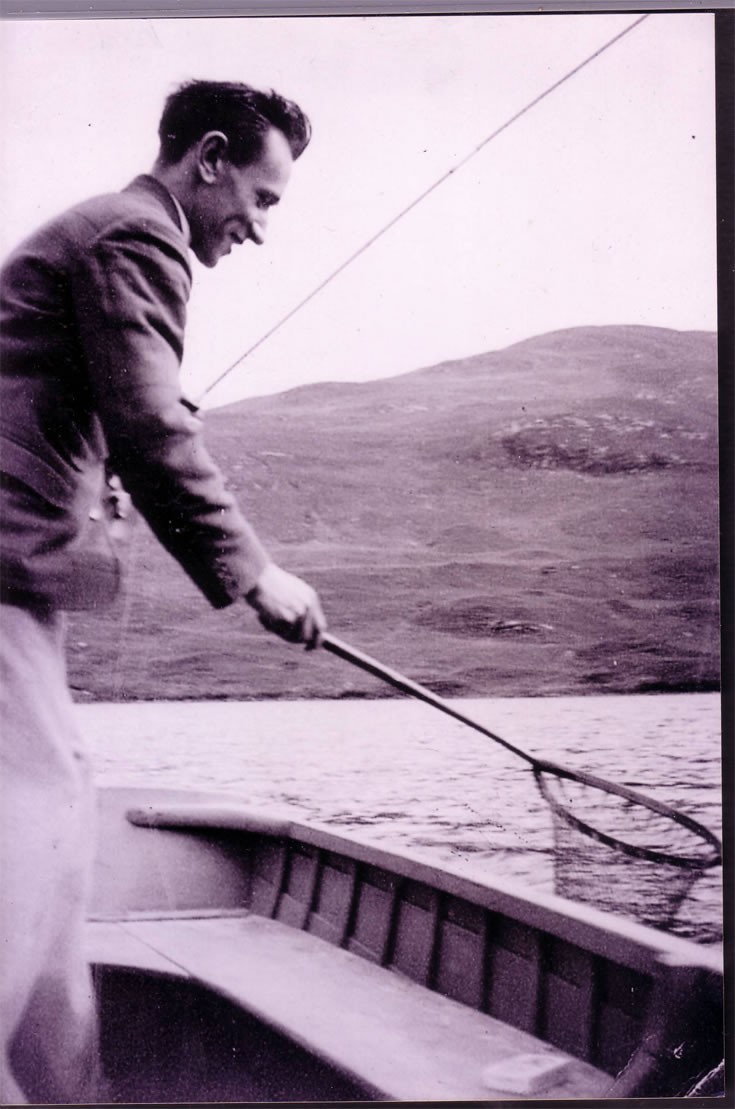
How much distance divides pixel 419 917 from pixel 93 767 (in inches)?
21.8

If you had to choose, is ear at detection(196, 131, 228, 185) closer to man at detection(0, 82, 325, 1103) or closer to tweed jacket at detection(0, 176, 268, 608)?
man at detection(0, 82, 325, 1103)

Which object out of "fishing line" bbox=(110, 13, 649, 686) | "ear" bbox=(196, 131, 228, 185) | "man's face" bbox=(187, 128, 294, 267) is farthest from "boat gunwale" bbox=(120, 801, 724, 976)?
"ear" bbox=(196, 131, 228, 185)

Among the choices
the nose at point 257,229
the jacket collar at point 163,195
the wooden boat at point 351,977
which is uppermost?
the jacket collar at point 163,195

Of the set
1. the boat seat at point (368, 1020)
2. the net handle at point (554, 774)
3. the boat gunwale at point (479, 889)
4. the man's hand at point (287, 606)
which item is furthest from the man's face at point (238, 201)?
the boat seat at point (368, 1020)

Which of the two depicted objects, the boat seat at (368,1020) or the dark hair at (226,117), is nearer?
the boat seat at (368,1020)

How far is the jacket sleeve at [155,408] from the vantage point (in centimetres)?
169

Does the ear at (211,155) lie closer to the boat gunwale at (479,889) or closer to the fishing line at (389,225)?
the fishing line at (389,225)

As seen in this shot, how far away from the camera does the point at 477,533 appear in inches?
68.7

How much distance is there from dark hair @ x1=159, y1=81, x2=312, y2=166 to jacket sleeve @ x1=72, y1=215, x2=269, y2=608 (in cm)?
16

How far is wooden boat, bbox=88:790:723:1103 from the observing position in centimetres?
163

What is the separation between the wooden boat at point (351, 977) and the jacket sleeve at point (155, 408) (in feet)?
1.26

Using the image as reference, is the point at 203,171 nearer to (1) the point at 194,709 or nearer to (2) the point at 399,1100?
(1) the point at 194,709

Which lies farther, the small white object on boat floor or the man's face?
the man's face

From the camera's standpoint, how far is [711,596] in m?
1.77
